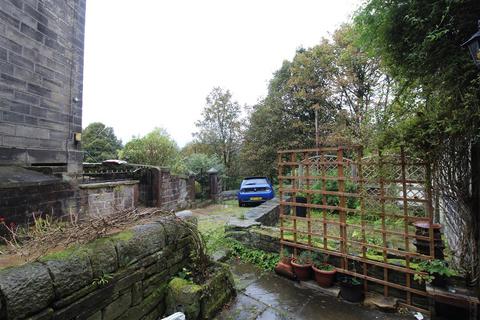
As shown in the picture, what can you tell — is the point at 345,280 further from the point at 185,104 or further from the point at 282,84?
the point at 185,104

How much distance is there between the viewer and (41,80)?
4250 mm

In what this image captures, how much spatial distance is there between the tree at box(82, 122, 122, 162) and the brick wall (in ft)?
45.0

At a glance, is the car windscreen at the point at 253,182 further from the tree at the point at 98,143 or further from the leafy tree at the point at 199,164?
the tree at the point at 98,143

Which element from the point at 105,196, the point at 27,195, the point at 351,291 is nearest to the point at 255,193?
the point at 105,196

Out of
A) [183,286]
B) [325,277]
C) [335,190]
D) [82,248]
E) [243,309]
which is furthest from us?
[335,190]

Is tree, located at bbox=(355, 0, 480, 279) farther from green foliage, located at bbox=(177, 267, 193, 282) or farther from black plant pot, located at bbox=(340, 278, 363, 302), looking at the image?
green foliage, located at bbox=(177, 267, 193, 282)

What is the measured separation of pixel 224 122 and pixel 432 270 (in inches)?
614

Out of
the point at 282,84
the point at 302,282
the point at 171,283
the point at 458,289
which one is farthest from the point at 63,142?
the point at 282,84

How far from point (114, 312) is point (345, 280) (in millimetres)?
2672

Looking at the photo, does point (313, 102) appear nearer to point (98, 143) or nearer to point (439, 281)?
point (439, 281)

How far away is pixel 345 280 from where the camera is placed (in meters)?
3.04

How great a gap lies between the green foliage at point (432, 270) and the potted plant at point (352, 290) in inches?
25.1

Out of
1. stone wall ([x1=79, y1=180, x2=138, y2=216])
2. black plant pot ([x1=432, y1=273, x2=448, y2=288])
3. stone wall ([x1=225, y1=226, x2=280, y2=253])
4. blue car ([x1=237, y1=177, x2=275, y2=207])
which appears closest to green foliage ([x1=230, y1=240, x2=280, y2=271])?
stone wall ([x1=225, y1=226, x2=280, y2=253])

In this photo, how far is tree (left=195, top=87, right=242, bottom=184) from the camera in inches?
672
